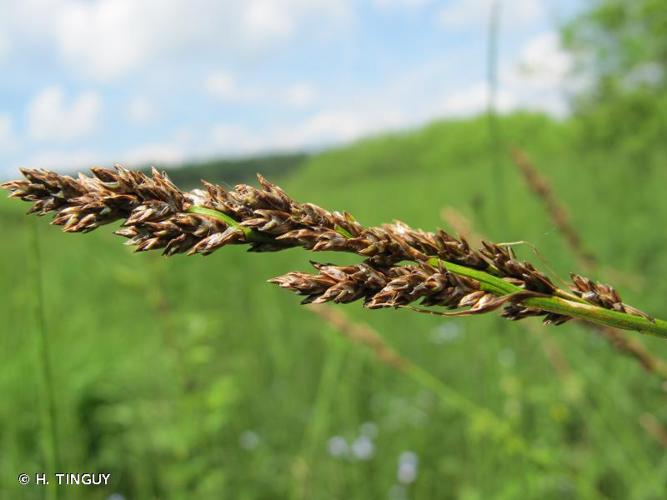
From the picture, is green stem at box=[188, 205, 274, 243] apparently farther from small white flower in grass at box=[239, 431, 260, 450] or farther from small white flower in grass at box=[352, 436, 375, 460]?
small white flower in grass at box=[239, 431, 260, 450]

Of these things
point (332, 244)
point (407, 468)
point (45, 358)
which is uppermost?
point (332, 244)

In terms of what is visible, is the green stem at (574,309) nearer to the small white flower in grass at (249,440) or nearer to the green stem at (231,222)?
the green stem at (231,222)

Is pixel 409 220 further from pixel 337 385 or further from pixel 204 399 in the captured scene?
pixel 204 399

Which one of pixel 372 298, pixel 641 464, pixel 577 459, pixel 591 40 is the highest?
pixel 591 40

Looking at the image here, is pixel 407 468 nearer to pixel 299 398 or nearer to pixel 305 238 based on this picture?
pixel 299 398

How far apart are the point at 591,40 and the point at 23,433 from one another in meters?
19.7

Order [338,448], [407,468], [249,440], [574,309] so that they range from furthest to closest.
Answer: [249,440] < [338,448] < [407,468] < [574,309]

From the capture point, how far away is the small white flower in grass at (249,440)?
4254 millimetres

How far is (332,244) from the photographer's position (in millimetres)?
590

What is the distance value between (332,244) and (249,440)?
401 cm

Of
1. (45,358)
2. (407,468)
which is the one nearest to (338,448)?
(407,468)

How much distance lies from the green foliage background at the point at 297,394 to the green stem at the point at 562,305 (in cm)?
44

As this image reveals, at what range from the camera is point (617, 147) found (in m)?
18.0

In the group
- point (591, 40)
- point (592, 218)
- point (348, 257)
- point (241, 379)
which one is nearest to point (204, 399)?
point (241, 379)
